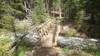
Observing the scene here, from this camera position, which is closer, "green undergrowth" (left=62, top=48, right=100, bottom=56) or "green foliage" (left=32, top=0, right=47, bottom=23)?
"green undergrowth" (left=62, top=48, right=100, bottom=56)

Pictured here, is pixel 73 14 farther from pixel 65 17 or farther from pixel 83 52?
pixel 83 52

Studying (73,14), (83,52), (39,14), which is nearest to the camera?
(83,52)

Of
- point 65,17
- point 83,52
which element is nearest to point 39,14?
point 65,17

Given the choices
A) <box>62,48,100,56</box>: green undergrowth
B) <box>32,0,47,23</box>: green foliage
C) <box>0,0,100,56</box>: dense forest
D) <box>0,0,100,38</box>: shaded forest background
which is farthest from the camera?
<box>32,0,47,23</box>: green foliage

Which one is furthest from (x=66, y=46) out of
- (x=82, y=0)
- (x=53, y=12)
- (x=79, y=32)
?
(x=53, y=12)

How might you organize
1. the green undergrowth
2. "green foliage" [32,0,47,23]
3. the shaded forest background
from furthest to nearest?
1. "green foliage" [32,0,47,23]
2. the shaded forest background
3. the green undergrowth

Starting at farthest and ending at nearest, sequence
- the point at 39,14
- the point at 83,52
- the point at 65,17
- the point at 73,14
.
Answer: the point at 65,17 → the point at 73,14 → the point at 39,14 → the point at 83,52

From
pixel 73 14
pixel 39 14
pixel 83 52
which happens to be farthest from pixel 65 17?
pixel 83 52

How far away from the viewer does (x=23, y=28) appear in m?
18.5

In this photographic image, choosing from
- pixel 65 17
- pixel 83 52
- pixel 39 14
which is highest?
pixel 39 14

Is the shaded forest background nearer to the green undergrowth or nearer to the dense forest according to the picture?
the dense forest

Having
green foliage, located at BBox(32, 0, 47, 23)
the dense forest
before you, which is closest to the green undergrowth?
the dense forest

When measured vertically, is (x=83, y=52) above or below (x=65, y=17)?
below

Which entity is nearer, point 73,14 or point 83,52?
point 83,52
